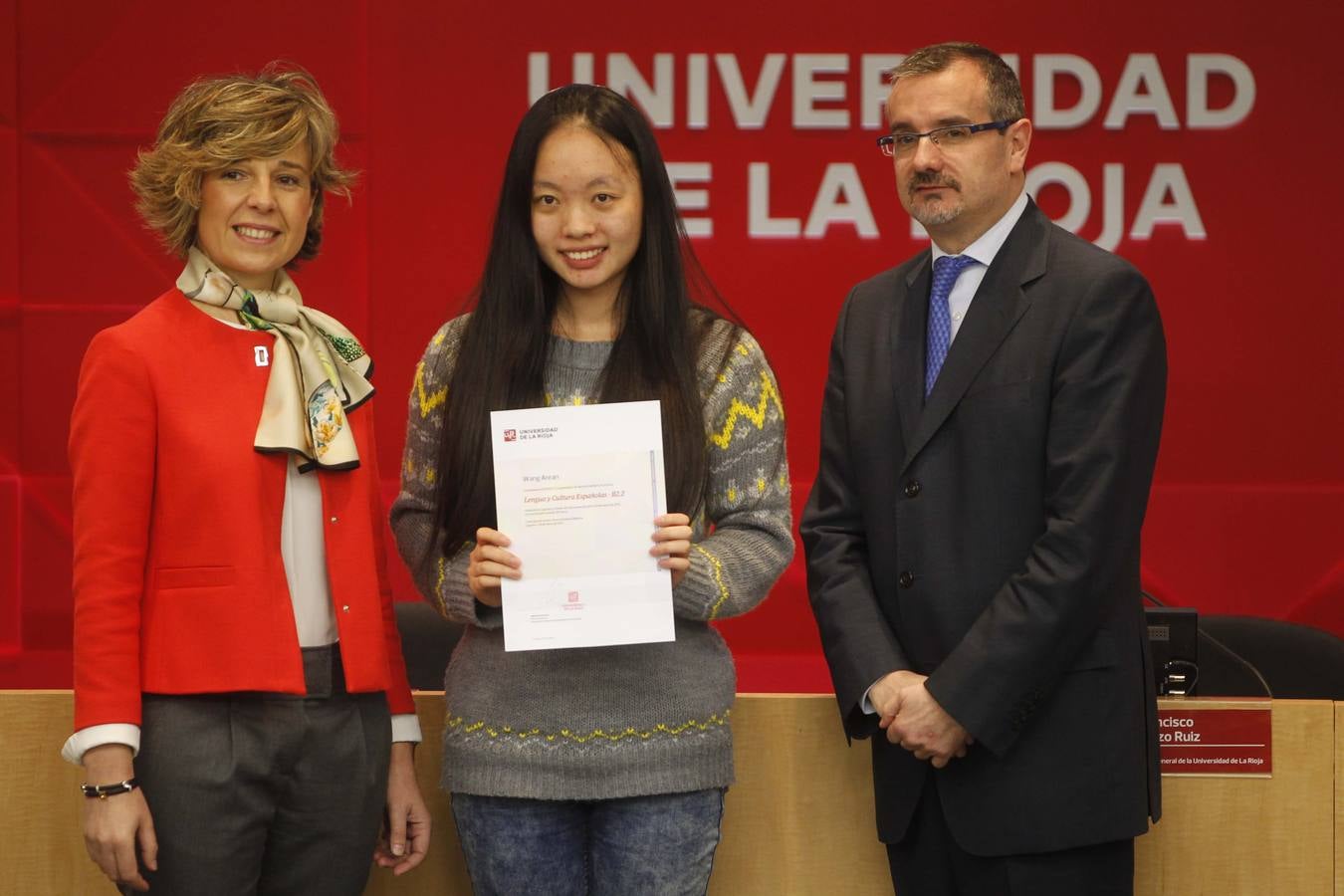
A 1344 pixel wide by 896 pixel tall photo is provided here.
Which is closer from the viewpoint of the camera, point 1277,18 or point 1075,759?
point 1075,759

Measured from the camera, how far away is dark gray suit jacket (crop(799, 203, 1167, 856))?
7.16 feet

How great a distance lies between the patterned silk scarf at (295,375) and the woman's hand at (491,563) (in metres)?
0.27

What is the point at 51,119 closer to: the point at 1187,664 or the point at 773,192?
the point at 773,192

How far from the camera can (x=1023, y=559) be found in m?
2.26

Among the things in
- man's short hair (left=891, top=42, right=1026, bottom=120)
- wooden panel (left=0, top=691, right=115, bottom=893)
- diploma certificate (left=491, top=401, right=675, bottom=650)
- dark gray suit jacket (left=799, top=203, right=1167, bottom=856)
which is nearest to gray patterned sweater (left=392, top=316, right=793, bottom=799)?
diploma certificate (left=491, top=401, right=675, bottom=650)

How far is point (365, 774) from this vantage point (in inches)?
84.6

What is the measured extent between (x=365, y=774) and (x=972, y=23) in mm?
3632

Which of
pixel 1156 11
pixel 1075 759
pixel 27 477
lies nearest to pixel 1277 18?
pixel 1156 11

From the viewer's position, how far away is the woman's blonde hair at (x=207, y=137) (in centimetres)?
218

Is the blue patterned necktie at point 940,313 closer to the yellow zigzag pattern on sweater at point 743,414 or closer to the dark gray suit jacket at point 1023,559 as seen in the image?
the dark gray suit jacket at point 1023,559

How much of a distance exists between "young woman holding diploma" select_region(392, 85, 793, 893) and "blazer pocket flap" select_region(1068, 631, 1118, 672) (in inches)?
19.0

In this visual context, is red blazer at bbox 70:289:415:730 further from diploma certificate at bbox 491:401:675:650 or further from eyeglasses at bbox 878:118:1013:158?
eyeglasses at bbox 878:118:1013:158

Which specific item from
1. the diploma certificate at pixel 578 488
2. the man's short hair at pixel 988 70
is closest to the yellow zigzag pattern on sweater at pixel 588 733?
the diploma certificate at pixel 578 488

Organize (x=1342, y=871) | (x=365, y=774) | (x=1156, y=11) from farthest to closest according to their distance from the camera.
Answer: (x=1156, y=11), (x=1342, y=871), (x=365, y=774)
